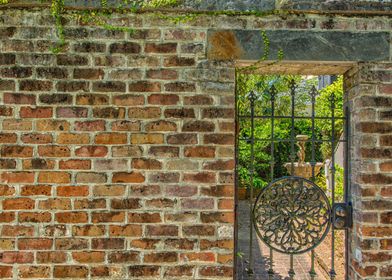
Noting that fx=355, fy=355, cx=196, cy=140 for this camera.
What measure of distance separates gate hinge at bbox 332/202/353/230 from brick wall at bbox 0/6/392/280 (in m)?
0.26

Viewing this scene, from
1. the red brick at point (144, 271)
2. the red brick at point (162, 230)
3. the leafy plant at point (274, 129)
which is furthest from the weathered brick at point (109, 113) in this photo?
the leafy plant at point (274, 129)

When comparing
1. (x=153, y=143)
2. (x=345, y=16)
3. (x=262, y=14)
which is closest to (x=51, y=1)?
(x=153, y=143)

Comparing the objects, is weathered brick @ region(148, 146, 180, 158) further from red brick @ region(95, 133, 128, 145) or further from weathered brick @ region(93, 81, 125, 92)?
weathered brick @ region(93, 81, 125, 92)

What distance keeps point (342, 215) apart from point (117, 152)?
67.1 inches

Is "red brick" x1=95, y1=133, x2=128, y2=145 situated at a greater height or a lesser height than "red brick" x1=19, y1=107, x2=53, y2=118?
lesser

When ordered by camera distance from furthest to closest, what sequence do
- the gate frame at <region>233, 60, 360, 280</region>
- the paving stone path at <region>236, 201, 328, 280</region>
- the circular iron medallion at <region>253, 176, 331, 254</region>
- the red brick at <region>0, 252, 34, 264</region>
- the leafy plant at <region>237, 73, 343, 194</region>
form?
the leafy plant at <region>237, 73, 343, 194</region> → the paving stone path at <region>236, 201, 328, 280</region> → the circular iron medallion at <region>253, 176, 331, 254</region> → the gate frame at <region>233, 60, 360, 280</region> → the red brick at <region>0, 252, 34, 264</region>

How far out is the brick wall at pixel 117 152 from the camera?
7.66 feet

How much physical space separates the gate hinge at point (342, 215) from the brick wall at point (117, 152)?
26cm

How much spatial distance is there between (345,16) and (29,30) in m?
2.15

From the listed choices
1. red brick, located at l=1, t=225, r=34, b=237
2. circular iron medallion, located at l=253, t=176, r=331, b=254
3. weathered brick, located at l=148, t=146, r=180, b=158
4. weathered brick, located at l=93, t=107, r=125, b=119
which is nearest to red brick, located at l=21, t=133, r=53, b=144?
weathered brick, located at l=93, t=107, r=125, b=119

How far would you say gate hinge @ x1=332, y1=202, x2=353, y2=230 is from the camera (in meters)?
2.61

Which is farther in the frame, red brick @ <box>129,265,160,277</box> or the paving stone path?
the paving stone path

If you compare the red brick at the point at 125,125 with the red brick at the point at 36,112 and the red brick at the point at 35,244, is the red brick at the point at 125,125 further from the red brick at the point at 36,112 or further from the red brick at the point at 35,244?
the red brick at the point at 35,244

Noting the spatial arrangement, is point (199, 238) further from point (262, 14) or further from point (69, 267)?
point (262, 14)
